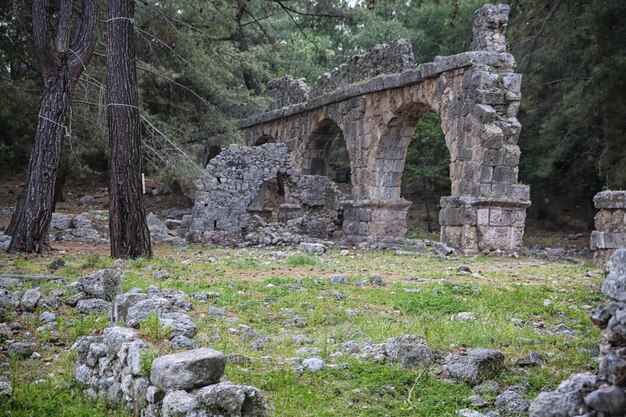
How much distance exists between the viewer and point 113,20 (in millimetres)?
11055

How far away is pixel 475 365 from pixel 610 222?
25.8 ft

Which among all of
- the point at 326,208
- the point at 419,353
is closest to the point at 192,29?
the point at 326,208

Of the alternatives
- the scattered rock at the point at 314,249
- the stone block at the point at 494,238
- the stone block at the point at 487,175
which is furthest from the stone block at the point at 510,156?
the scattered rock at the point at 314,249

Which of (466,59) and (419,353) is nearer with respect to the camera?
(419,353)

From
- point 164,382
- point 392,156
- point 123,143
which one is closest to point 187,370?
point 164,382

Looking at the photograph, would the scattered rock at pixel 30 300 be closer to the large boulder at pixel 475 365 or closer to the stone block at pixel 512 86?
the large boulder at pixel 475 365

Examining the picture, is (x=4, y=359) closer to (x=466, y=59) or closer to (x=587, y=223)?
(x=466, y=59)

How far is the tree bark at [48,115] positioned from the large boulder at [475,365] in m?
8.29

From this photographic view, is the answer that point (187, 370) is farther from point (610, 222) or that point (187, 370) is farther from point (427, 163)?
point (427, 163)

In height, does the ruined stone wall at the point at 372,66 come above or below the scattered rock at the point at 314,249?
above

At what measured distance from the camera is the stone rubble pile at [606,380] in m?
2.84

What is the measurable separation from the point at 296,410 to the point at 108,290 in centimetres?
359

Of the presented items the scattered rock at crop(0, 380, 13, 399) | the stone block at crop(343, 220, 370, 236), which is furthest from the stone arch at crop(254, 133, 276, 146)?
the scattered rock at crop(0, 380, 13, 399)

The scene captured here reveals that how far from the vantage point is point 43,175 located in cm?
1116
